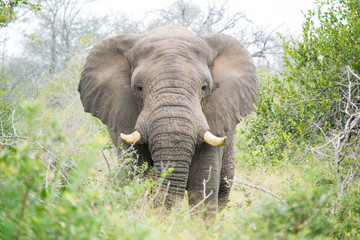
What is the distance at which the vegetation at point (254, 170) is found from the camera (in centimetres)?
247

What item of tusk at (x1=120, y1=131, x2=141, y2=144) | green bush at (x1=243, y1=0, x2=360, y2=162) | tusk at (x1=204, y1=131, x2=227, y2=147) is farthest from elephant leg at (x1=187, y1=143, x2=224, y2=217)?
green bush at (x1=243, y1=0, x2=360, y2=162)

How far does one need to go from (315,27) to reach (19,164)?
17.3 feet

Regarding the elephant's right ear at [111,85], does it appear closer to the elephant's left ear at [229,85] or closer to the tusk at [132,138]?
the tusk at [132,138]

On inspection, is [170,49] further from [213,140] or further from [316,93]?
[316,93]

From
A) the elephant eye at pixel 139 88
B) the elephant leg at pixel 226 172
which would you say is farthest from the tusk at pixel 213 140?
the elephant leg at pixel 226 172

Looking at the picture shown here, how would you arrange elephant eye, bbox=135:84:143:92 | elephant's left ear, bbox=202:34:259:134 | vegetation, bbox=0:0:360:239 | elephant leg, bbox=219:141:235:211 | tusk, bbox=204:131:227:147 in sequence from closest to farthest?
vegetation, bbox=0:0:360:239, tusk, bbox=204:131:227:147, elephant eye, bbox=135:84:143:92, elephant's left ear, bbox=202:34:259:134, elephant leg, bbox=219:141:235:211

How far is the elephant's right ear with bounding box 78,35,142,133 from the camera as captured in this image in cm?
516

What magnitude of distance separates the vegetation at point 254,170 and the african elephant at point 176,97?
0.82 ft

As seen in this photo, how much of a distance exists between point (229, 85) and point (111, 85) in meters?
1.18

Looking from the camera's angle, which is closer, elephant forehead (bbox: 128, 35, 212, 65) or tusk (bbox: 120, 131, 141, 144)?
tusk (bbox: 120, 131, 141, 144)

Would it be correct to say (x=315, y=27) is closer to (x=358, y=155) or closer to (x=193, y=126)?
(x=358, y=155)

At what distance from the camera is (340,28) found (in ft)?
21.2

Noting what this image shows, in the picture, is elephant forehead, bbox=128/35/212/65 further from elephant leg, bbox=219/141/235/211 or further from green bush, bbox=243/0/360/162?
green bush, bbox=243/0/360/162

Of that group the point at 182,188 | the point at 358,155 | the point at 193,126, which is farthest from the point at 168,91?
the point at 358,155
